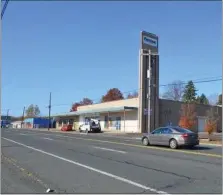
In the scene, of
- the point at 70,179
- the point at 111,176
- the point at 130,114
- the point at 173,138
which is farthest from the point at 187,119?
the point at 70,179

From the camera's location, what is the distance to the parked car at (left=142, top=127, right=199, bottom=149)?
21.2 meters

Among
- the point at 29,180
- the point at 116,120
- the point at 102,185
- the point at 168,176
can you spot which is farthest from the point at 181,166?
the point at 116,120

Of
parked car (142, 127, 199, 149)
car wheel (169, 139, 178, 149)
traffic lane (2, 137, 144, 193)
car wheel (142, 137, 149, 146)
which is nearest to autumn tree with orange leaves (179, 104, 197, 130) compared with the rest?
car wheel (142, 137, 149, 146)

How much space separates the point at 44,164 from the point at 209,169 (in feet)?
20.0

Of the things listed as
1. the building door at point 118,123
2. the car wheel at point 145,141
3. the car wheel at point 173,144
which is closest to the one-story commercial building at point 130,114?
the building door at point 118,123

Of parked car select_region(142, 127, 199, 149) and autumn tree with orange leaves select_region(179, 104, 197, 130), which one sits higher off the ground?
autumn tree with orange leaves select_region(179, 104, 197, 130)

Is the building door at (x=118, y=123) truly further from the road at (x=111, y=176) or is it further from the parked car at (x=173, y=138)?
the road at (x=111, y=176)

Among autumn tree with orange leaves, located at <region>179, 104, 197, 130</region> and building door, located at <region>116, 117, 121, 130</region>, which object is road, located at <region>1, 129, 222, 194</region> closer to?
autumn tree with orange leaves, located at <region>179, 104, 197, 130</region>

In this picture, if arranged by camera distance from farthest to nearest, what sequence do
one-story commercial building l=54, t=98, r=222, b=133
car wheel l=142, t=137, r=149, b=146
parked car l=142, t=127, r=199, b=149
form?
one-story commercial building l=54, t=98, r=222, b=133 → car wheel l=142, t=137, r=149, b=146 → parked car l=142, t=127, r=199, b=149

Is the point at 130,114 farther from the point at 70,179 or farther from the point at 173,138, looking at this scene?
the point at 70,179

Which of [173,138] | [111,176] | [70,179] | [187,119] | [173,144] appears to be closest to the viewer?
[70,179]

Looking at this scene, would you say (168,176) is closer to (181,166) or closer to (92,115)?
(181,166)

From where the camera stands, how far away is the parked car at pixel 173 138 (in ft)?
69.5

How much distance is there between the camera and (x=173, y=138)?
21.6 m
